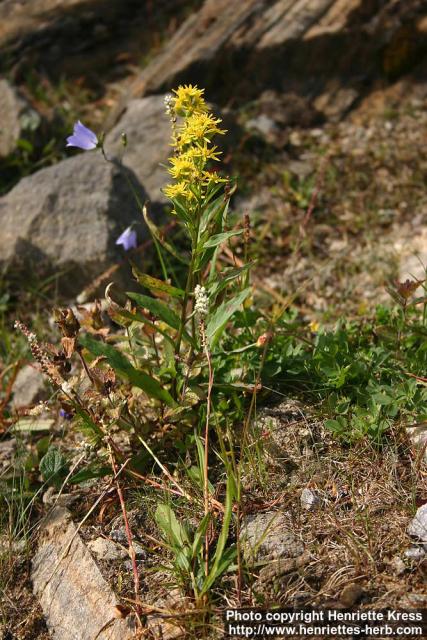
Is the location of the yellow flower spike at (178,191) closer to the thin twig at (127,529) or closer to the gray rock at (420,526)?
the thin twig at (127,529)

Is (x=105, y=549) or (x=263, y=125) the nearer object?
(x=105, y=549)

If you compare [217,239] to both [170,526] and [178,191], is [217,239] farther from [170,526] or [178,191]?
[170,526]

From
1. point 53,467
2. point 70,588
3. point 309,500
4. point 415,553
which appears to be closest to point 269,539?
point 309,500

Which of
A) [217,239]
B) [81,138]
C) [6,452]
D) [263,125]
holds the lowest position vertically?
[263,125]

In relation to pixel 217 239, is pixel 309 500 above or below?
below

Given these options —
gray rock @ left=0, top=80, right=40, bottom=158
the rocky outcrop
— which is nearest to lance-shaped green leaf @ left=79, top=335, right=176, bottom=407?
gray rock @ left=0, top=80, right=40, bottom=158

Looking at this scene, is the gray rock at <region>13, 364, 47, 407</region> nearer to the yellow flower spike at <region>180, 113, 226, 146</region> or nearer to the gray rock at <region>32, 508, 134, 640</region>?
the gray rock at <region>32, 508, 134, 640</region>
